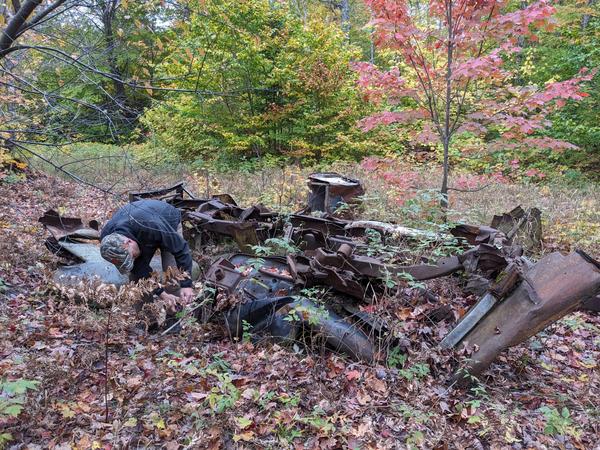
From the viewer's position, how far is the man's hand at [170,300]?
3807 millimetres

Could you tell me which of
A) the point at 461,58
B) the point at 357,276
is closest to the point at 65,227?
the point at 357,276

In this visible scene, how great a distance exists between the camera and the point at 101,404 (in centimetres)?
305

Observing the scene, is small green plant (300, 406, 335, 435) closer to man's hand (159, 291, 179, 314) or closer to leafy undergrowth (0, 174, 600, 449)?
leafy undergrowth (0, 174, 600, 449)

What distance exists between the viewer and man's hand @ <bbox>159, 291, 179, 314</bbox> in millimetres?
3807

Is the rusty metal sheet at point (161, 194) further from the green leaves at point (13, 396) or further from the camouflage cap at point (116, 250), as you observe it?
the green leaves at point (13, 396)

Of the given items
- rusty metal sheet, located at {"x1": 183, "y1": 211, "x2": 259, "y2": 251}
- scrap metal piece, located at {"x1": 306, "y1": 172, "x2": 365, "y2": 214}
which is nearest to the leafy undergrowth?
rusty metal sheet, located at {"x1": 183, "y1": 211, "x2": 259, "y2": 251}

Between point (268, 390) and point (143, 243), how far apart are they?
1960mm

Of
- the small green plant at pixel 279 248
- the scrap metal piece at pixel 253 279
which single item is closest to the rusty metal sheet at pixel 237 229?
the small green plant at pixel 279 248

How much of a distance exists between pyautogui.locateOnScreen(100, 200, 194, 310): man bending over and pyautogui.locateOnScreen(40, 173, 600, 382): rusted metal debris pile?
1.06 feet

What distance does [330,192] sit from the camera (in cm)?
650

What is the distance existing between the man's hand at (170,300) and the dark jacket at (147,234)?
15cm

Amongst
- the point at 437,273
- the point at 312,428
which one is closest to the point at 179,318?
the point at 312,428

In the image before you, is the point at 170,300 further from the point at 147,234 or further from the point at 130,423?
the point at 130,423

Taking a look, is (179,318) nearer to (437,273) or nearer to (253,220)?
(253,220)
